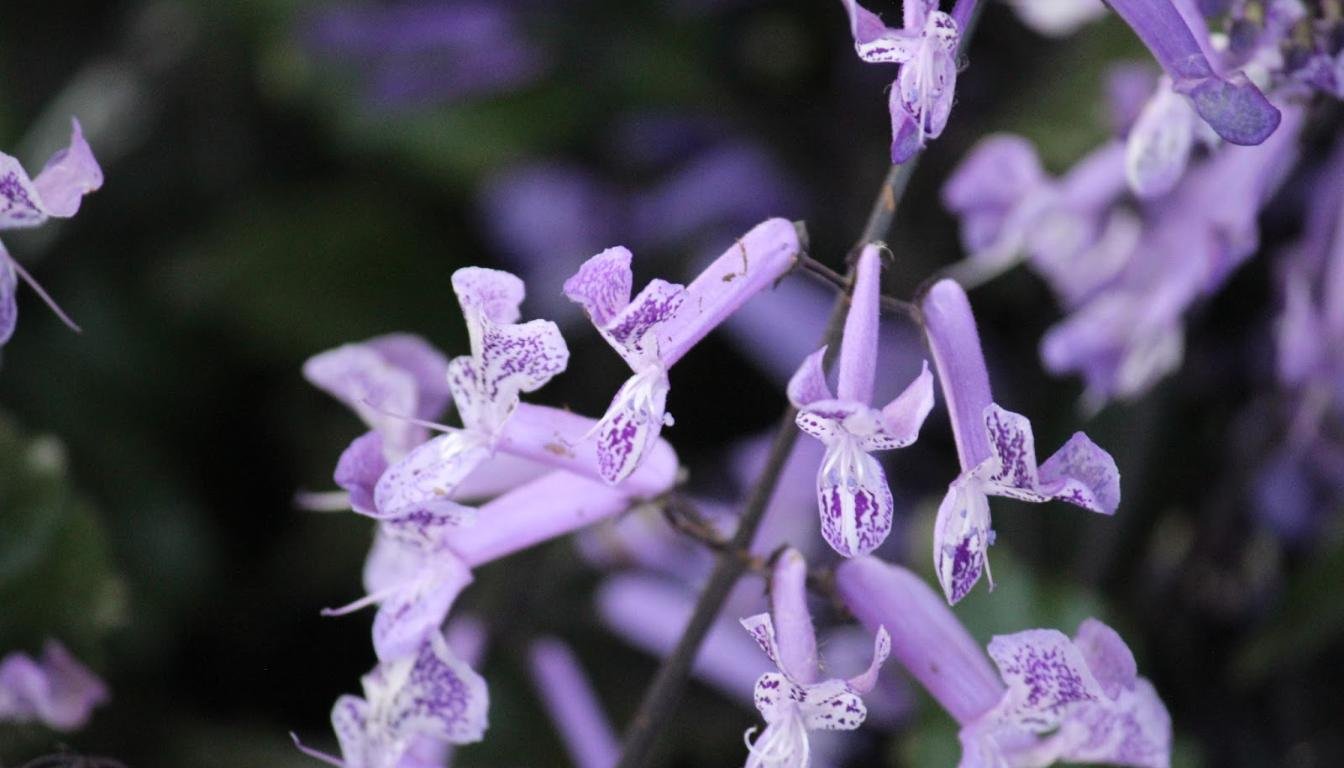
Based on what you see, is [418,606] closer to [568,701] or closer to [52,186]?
[52,186]

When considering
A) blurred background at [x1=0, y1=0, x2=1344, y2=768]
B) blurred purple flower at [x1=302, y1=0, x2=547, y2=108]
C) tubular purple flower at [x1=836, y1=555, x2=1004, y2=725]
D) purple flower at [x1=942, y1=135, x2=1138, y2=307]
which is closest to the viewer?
tubular purple flower at [x1=836, y1=555, x2=1004, y2=725]

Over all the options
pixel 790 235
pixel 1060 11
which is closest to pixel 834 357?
pixel 790 235

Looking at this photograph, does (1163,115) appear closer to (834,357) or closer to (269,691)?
(834,357)

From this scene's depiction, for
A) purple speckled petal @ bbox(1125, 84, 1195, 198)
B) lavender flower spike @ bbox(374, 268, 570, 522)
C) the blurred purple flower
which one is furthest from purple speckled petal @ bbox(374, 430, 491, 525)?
the blurred purple flower

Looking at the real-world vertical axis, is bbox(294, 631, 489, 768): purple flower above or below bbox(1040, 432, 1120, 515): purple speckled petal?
below

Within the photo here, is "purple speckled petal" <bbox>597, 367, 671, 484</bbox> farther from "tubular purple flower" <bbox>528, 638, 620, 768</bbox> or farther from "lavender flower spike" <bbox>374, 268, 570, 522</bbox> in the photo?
"tubular purple flower" <bbox>528, 638, 620, 768</bbox>

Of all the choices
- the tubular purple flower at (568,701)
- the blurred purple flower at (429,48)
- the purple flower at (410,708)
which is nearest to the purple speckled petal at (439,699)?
the purple flower at (410,708)
